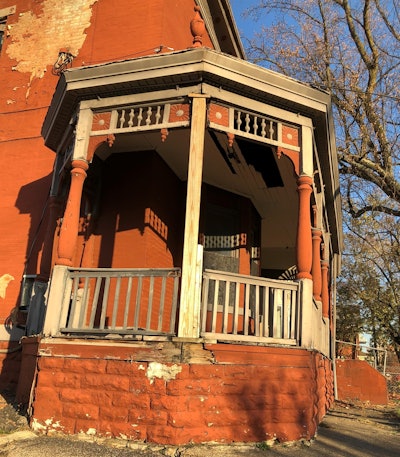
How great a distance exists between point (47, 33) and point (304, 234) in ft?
29.0

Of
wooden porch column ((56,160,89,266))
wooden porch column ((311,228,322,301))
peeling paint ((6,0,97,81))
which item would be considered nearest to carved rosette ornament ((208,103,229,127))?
wooden porch column ((56,160,89,266))

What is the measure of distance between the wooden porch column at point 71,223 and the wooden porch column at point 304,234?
3011 mm

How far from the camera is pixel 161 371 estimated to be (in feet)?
16.3

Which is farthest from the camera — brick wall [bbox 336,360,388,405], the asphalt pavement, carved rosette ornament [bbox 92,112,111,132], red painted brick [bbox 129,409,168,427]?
brick wall [bbox 336,360,388,405]

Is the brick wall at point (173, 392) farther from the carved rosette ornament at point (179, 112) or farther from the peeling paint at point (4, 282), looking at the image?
the peeling paint at point (4, 282)

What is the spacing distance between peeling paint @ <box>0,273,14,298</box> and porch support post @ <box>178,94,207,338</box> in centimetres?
549

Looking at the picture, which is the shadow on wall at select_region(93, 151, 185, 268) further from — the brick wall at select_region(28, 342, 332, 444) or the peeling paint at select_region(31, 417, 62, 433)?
the peeling paint at select_region(31, 417, 62, 433)

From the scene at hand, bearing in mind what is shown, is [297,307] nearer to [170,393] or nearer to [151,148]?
[170,393]

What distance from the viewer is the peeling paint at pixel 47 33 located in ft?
35.7

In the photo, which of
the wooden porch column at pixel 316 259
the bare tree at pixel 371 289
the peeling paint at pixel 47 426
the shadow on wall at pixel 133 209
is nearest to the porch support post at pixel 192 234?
the peeling paint at pixel 47 426

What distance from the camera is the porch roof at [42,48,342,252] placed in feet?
19.5

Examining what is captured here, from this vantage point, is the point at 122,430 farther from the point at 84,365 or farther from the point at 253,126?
the point at 253,126

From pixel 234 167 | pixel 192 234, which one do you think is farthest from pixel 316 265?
pixel 192 234

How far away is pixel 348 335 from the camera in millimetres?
31172
